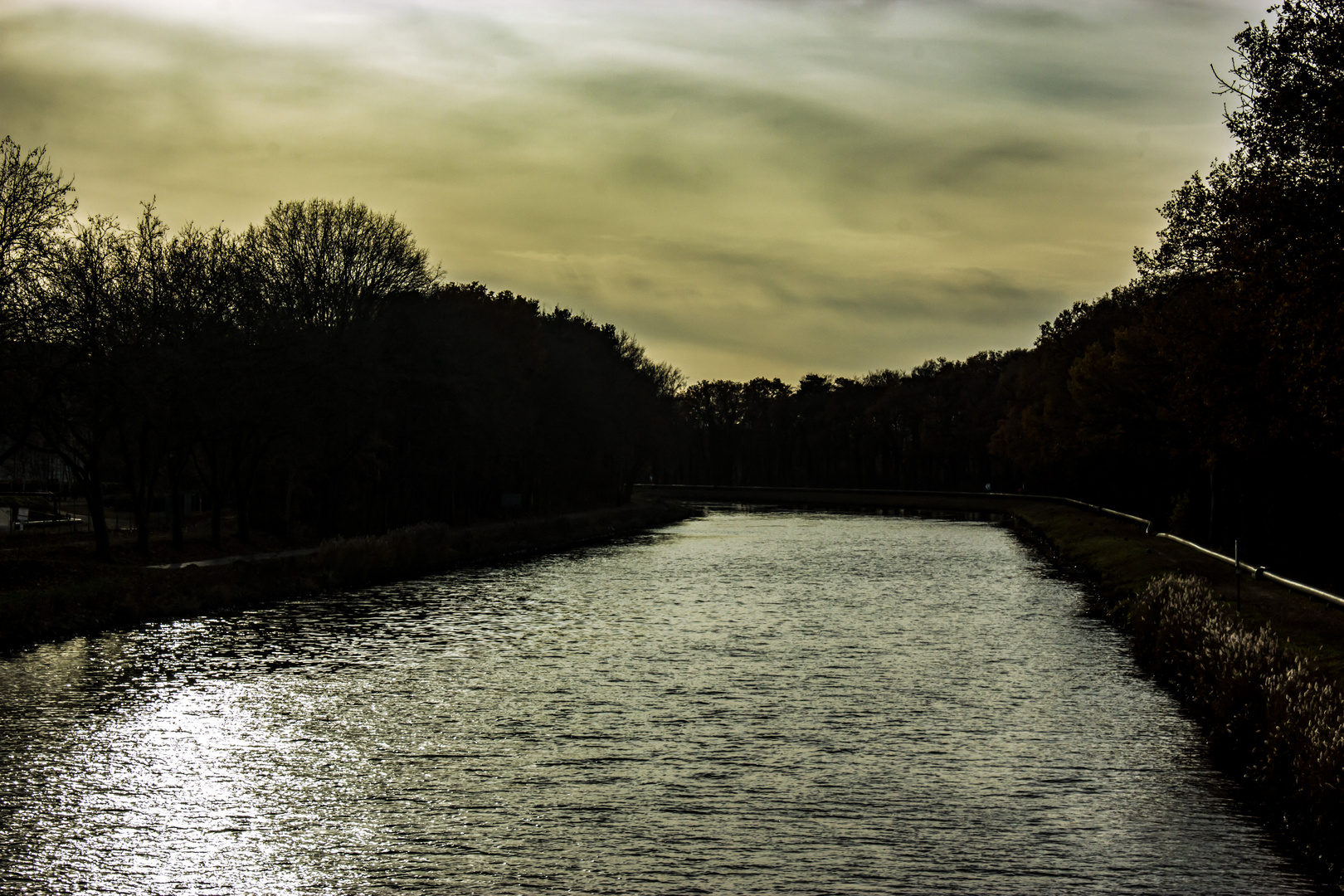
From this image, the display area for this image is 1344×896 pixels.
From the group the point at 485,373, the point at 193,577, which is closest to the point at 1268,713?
the point at 193,577

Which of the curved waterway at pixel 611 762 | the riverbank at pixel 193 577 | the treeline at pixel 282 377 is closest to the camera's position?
the curved waterway at pixel 611 762

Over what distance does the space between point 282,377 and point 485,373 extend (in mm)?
18323

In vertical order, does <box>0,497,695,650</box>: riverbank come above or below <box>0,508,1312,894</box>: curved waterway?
above

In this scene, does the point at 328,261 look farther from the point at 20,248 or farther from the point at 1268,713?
the point at 1268,713

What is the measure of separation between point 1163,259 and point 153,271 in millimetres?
38924

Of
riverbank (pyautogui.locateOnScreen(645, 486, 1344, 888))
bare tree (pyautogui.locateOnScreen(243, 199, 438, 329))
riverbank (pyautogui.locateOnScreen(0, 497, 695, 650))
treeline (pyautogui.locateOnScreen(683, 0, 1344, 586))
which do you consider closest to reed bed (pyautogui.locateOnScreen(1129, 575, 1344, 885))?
riverbank (pyautogui.locateOnScreen(645, 486, 1344, 888))

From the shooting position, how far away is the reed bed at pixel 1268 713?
1423 cm

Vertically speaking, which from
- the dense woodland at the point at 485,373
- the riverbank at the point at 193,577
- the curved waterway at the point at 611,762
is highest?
the dense woodland at the point at 485,373

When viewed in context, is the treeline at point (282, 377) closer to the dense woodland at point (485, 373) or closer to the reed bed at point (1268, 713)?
the dense woodland at point (485, 373)

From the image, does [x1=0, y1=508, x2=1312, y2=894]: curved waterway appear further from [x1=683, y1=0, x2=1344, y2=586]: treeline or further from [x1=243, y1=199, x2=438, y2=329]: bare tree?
[x1=243, y1=199, x2=438, y2=329]: bare tree

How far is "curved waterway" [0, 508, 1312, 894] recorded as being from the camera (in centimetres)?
1379

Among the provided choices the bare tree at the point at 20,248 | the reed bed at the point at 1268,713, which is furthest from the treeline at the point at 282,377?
the reed bed at the point at 1268,713

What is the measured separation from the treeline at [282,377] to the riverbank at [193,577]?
3398mm

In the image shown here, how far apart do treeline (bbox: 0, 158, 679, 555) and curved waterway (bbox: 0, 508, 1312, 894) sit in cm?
998
